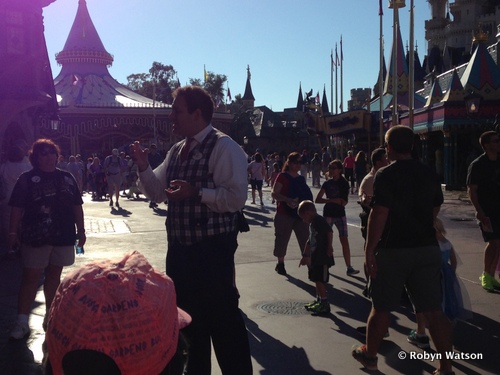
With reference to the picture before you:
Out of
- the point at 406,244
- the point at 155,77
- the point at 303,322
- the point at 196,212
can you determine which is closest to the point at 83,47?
the point at 155,77

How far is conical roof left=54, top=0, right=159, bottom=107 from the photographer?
4792 centimetres

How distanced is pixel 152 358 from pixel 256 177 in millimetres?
17751

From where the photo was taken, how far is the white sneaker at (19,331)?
17.5 ft

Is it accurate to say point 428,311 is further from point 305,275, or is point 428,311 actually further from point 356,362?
point 305,275

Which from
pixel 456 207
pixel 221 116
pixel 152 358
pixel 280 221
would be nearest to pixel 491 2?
pixel 221 116

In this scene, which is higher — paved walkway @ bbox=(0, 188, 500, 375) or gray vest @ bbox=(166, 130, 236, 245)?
gray vest @ bbox=(166, 130, 236, 245)

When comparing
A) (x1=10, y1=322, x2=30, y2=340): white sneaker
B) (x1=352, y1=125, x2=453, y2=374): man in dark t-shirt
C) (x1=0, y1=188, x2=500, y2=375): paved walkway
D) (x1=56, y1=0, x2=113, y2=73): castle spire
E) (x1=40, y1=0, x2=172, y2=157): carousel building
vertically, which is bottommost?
(x1=0, y1=188, x2=500, y2=375): paved walkway

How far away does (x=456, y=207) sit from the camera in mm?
17297

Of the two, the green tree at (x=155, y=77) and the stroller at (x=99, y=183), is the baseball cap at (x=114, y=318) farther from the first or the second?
the green tree at (x=155, y=77)

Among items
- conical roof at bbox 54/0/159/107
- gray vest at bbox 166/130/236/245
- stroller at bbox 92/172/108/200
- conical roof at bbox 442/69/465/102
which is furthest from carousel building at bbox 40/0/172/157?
gray vest at bbox 166/130/236/245

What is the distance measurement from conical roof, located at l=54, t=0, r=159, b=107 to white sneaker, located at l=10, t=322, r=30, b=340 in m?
42.7

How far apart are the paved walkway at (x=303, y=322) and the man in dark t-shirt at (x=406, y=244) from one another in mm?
545

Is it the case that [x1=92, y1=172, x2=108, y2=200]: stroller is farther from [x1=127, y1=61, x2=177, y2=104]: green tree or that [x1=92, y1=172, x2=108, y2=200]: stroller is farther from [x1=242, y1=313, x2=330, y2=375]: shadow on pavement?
[x1=127, y1=61, x2=177, y2=104]: green tree

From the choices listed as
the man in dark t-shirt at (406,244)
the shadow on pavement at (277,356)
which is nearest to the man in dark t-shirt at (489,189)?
the man in dark t-shirt at (406,244)
